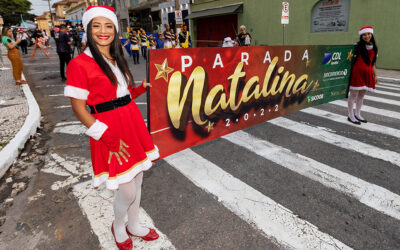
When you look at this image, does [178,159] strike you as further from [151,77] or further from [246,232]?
[246,232]

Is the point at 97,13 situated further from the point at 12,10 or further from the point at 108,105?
the point at 12,10

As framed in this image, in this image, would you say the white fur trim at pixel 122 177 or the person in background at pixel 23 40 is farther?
the person in background at pixel 23 40

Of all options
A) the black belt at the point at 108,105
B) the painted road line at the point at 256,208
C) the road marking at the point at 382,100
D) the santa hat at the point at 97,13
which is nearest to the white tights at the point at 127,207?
the black belt at the point at 108,105

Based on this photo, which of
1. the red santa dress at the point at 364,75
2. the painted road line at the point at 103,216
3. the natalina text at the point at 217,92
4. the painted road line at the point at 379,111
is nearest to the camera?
the painted road line at the point at 103,216

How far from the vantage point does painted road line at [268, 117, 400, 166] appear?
4178 millimetres

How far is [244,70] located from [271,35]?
15843 millimetres

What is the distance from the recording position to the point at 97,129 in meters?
1.88

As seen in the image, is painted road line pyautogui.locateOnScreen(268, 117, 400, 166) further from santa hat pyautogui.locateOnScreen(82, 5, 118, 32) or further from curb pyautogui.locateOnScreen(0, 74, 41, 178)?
curb pyautogui.locateOnScreen(0, 74, 41, 178)

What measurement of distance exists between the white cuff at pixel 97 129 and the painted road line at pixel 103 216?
1175 mm

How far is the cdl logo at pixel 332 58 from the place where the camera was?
260 inches

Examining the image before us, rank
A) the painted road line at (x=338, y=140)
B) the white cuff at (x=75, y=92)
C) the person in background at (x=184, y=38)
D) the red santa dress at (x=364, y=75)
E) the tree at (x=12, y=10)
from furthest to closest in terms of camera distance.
Result: the tree at (x=12, y=10)
the person in background at (x=184, y=38)
the red santa dress at (x=364, y=75)
the painted road line at (x=338, y=140)
the white cuff at (x=75, y=92)

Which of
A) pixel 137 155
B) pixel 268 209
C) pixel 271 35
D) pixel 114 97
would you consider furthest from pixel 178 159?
pixel 271 35

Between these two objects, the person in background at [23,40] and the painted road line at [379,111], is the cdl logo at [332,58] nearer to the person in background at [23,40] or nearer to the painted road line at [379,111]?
the painted road line at [379,111]

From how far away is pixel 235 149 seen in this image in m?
4.53
